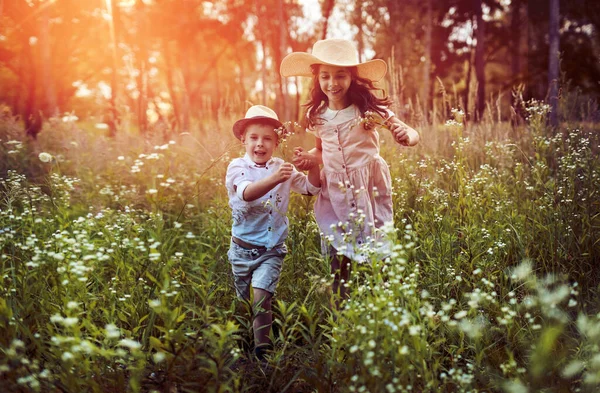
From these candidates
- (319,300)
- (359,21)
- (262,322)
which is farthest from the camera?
(359,21)

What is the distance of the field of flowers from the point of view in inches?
88.4

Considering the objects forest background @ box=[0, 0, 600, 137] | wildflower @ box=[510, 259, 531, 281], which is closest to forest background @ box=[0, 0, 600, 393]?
wildflower @ box=[510, 259, 531, 281]

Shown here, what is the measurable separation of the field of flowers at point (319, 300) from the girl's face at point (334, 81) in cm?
82

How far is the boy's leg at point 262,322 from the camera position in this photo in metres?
3.00

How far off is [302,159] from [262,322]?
3.50 ft

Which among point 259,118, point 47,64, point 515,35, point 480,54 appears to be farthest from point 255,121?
point 515,35

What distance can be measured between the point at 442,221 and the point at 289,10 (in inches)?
809

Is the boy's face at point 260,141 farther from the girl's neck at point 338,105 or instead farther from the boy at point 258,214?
the girl's neck at point 338,105

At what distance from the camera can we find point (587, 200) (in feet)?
12.4

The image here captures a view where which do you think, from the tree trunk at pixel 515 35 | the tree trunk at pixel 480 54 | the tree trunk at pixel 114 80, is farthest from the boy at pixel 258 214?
the tree trunk at pixel 515 35

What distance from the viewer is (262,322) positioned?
3084 mm

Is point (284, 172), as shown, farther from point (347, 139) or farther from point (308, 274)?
point (308, 274)

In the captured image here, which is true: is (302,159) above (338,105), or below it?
below

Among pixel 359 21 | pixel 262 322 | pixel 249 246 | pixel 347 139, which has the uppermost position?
pixel 359 21
